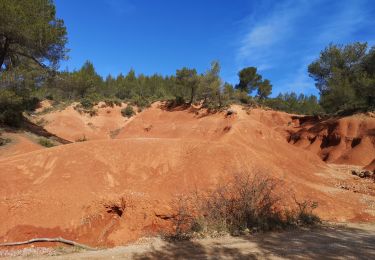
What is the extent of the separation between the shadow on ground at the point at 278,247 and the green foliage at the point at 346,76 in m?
27.1

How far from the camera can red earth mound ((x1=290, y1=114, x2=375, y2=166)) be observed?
2747cm

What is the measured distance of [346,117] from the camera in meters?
32.2

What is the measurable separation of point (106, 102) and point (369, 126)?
3051 cm

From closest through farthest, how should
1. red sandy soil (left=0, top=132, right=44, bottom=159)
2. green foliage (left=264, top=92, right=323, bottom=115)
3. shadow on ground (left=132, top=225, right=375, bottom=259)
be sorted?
shadow on ground (left=132, top=225, right=375, bottom=259)
red sandy soil (left=0, top=132, right=44, bottom=159)
green foliage (left=264, top=92, right=323, bottom=115)

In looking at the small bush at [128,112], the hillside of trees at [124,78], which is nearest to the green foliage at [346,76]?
the hillside of trees at [124,78]

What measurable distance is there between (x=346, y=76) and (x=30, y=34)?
104ft

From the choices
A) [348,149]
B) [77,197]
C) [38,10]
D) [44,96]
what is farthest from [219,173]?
[44,96]

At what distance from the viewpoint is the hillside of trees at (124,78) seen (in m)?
19.8

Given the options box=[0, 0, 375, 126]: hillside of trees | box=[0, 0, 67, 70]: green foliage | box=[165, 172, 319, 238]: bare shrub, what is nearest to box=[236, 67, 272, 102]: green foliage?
box=[0, 0, 375, 126]: hillside of trees

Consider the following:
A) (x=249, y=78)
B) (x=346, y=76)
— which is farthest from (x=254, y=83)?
(x=346, y=76)

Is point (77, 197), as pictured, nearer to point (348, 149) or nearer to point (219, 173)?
point (219, 173)

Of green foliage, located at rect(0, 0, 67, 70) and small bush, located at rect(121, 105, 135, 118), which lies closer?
green foliage, located at rect(0, 0, 67, 70)

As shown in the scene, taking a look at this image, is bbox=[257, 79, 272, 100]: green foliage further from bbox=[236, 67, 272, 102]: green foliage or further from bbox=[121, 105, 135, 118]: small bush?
bbox=[121, 105, 135, 118]: small bush

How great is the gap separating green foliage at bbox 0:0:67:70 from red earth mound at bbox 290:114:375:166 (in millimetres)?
22994
